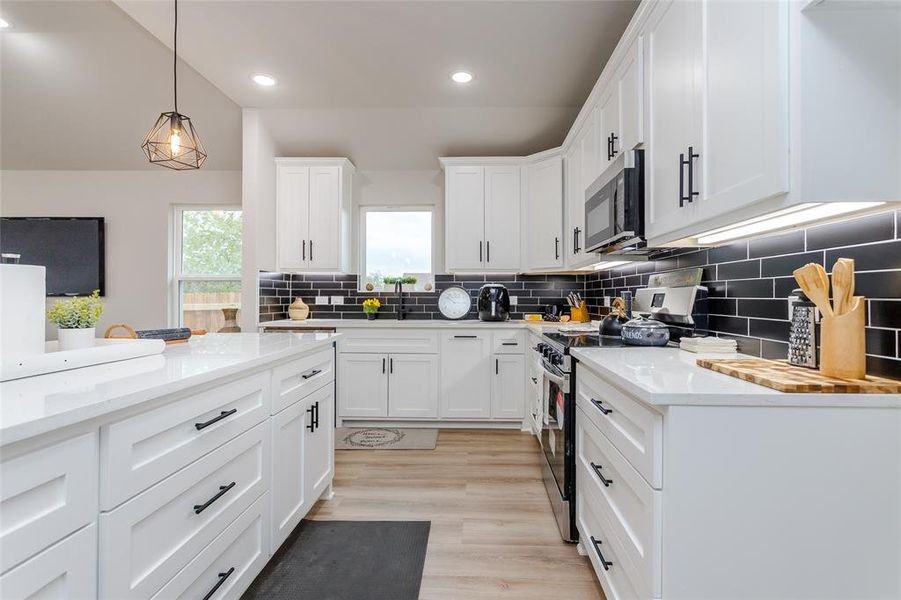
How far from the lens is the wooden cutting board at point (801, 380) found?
97cm

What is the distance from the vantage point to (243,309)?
3.62 meters

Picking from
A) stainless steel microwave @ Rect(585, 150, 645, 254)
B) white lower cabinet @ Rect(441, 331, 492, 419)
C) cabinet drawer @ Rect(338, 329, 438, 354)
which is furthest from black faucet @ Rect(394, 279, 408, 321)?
stainless steel microwave @ Rect(585, 150, 645, 254)

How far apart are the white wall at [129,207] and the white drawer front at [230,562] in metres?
3.57

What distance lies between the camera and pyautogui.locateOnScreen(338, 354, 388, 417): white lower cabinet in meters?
3.63

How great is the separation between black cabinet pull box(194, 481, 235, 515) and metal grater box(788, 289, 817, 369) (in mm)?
1807

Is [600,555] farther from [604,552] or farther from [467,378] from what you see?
[467,378]

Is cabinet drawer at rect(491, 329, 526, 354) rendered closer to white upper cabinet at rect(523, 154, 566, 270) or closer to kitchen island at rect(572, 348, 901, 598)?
white upper cabinet at rect(523, 154, 566, 270)

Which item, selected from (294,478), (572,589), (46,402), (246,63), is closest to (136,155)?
(246,63)

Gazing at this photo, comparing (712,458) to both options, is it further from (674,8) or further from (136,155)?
(136,155)

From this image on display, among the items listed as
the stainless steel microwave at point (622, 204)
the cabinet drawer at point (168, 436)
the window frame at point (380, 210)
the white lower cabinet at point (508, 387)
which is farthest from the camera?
the window frame at point (380, 210)

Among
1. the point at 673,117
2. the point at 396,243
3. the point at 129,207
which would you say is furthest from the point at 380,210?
the point at 673,117

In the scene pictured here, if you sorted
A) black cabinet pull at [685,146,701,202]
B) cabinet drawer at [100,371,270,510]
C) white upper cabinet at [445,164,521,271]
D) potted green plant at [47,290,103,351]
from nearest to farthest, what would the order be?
cabinet drawer at [100,371,270,510], potted green plant at [47,290,103,351], black cabinet pull at [685,146,701,202], white upper cabinet at [445,164,521,271]

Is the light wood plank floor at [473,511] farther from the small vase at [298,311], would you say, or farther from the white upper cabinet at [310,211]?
the white upper cabinet at [310,211]

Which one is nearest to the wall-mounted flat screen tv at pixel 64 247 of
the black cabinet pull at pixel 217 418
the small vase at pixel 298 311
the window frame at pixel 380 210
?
the small vase at pixel 298 311
